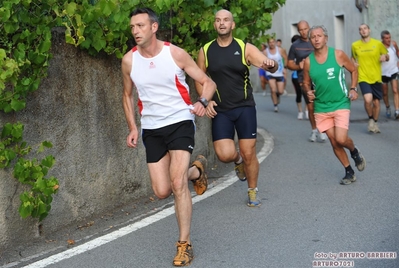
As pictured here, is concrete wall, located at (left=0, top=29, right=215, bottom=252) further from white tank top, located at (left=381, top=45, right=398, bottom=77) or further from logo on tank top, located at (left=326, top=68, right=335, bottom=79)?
white tank top, located at (left=381, top=45, right=398, bottom=77)

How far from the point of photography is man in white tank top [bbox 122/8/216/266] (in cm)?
641

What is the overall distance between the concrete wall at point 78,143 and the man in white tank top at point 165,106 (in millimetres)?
1116

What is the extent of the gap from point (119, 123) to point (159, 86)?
7.50ft

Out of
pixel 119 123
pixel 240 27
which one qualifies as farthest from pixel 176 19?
pixel 119 123

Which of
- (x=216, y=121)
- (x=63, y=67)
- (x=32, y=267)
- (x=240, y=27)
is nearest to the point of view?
(x=32, y=267)

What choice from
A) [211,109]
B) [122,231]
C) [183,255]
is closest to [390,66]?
[211,109]

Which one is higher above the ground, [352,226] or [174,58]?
[174,58]

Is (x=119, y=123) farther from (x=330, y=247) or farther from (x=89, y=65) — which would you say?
(x=330, y=247)

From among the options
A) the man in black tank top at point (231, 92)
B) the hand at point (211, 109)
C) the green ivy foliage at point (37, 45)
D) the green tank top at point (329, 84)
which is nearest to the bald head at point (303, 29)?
the green tank top at point (329, 84)

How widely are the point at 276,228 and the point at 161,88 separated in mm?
1645

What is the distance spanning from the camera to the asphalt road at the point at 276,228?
20.6ft

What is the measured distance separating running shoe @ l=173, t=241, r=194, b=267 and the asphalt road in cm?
8

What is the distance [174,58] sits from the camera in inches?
255

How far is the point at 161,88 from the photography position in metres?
6.50
